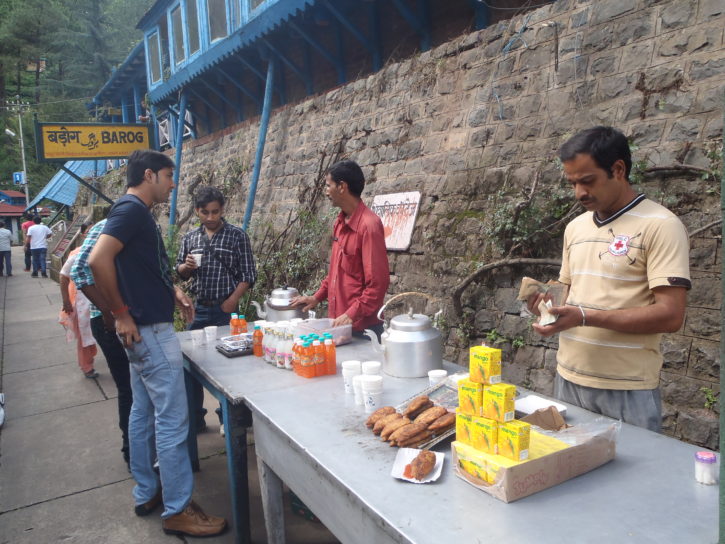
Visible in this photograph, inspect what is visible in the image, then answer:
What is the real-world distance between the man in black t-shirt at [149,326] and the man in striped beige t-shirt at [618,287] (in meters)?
1.86

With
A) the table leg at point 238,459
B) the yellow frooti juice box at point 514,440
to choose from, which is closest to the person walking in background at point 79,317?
the table leg at point 238,459

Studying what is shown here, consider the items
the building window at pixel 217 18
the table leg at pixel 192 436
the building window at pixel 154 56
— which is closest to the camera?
the table leg at pixel 192 436

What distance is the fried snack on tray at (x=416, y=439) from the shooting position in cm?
176

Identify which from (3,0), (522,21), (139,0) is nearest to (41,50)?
(3,0)

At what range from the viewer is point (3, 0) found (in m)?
28.6

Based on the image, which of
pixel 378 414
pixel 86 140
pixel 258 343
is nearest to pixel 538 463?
pixel 378 414

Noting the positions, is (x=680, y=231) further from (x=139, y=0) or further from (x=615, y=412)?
(x=139, y=0)

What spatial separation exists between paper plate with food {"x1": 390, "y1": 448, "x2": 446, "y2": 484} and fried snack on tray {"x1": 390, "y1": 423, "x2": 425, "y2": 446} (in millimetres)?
95

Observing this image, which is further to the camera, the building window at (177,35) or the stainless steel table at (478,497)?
the building window at (177,35)

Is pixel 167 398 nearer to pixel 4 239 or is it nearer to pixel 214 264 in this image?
pixel 214 264

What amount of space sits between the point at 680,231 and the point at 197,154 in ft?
39.5

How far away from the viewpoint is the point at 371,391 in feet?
7.06

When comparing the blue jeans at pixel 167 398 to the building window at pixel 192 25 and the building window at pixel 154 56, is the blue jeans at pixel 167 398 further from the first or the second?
the building window at pixel 154 56

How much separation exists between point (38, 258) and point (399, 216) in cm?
1479
